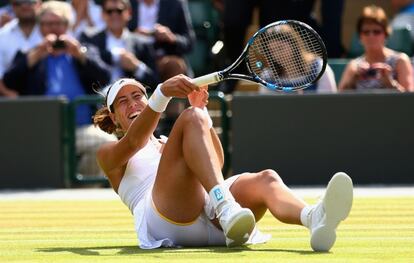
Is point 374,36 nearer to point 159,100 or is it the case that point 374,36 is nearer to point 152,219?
point 152,219

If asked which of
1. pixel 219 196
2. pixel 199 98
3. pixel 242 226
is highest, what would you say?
pixel 199 98

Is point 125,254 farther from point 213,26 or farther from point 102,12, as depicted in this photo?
point 213,26

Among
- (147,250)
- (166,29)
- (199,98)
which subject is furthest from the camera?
(166,29)

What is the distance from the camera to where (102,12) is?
42.9ft

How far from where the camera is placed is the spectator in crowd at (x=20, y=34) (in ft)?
42.5

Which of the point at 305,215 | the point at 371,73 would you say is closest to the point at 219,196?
the point at 305,215

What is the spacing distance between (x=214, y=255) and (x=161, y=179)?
1.78 feet

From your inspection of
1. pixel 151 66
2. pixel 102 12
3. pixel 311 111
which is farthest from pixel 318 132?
pixel 102 12

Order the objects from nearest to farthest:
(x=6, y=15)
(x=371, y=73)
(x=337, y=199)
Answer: (x=337, y=199) < (x=371, y=73) < (x=6, y=15)

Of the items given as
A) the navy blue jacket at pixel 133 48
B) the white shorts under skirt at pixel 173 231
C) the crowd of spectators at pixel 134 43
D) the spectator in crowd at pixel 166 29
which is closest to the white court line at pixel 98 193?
the crowd of spectators at pixel 134 43

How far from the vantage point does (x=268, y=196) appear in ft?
21.2

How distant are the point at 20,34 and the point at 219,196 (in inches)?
286

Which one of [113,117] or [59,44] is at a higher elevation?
[113,117]

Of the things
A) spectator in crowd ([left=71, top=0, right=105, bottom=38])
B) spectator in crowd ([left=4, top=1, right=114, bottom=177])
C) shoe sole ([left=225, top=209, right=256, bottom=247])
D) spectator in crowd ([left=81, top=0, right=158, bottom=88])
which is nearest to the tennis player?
shoe sole ([left=225, top=209, right=256, bottom=247])
